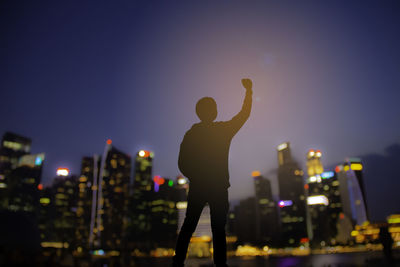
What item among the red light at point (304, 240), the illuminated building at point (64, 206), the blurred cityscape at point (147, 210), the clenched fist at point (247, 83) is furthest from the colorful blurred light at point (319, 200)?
the clenched fist at point (247, 83)

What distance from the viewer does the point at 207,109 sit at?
4.28 meters

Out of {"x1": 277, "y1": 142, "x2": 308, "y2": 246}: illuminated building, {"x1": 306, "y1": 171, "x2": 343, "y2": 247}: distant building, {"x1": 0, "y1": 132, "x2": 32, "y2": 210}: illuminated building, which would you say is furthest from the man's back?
{"x1": 306, "y1": 171, "x2": 343, "y2": 247}: distant building

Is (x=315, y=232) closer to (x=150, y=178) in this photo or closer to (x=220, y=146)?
(x=150, y=178)

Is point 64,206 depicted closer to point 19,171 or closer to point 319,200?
point 19,171

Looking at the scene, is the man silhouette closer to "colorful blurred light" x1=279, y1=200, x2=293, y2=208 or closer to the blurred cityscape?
the blurred cityscape

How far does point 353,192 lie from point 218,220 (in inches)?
7750

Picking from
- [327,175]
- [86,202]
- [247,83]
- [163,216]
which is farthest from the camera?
[327,175]

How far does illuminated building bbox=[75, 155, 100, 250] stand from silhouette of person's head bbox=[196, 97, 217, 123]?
153 metres

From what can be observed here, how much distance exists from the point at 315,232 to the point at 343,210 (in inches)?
887

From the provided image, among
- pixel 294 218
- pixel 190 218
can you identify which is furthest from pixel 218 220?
pixel 294 218

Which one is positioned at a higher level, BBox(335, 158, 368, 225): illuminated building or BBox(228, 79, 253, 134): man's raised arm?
BBox(335, 158, 368, 225): illuminated building

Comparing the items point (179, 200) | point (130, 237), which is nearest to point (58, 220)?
point (130, 237)

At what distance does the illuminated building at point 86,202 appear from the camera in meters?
146

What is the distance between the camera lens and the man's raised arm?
413cm
